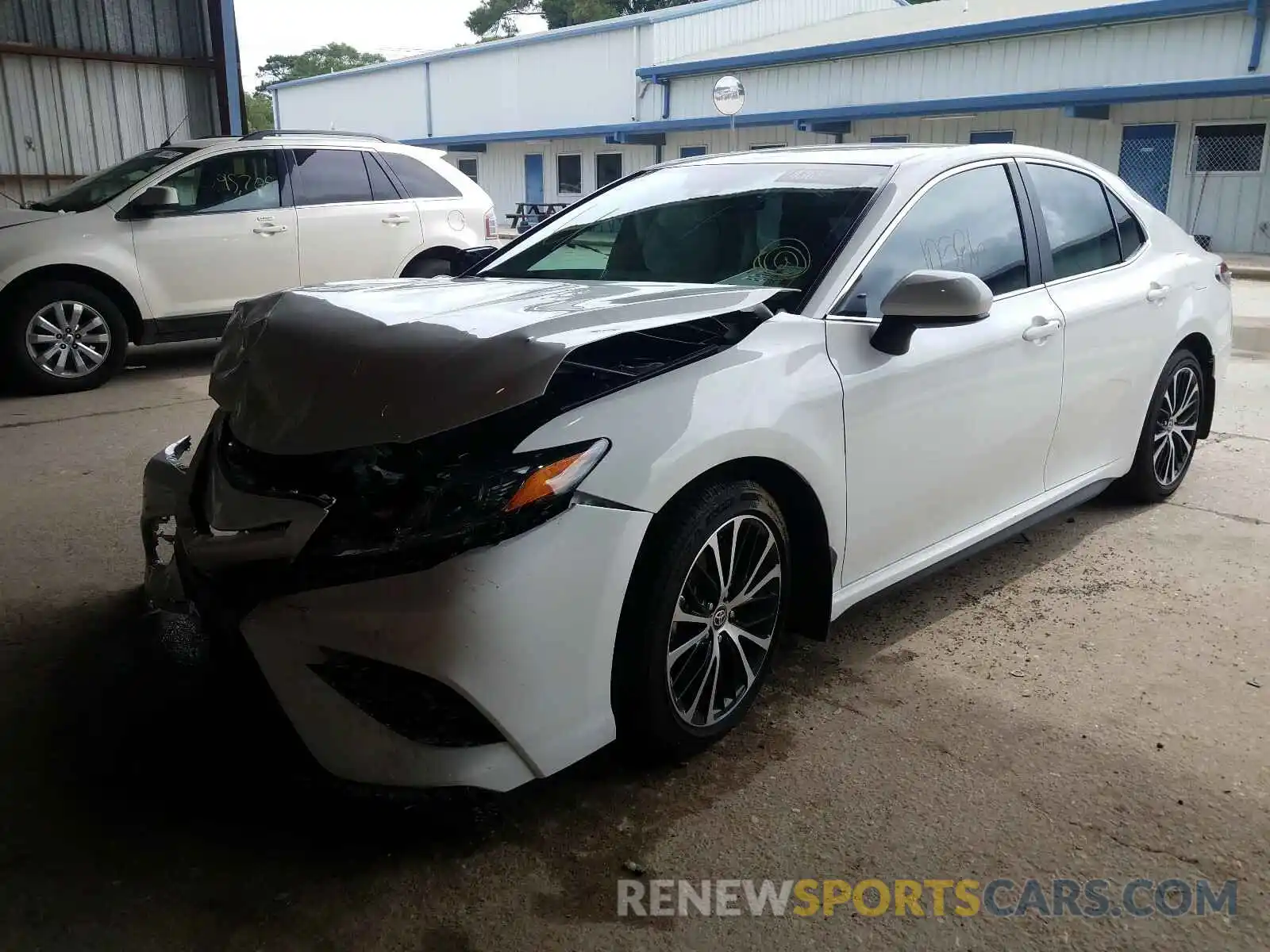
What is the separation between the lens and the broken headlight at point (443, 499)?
228 centimetres

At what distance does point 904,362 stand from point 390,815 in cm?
194

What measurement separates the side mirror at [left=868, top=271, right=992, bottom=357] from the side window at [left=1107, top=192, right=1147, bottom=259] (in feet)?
5.83

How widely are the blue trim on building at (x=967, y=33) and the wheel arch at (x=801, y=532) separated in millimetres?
→ 19848

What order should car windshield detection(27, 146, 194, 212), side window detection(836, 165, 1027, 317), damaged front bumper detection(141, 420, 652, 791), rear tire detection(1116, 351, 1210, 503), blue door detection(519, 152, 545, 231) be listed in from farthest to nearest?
blue door detection(519, 152, 545, 231) → car windshield detection(27, 146, 194, 212) → rear tire detection(1116, 351, 1210, 503) → side window detection(836, 165, 1027, 317) → damaged front bumper detection(141, 420, 652, 791)

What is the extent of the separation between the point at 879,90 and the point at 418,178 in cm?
1738

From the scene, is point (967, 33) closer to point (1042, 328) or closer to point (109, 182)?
point (109, 182)

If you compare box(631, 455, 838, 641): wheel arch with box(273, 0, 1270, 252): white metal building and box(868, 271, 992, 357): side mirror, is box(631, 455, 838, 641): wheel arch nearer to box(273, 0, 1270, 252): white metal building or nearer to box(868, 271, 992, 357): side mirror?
box(868, 271, 992, 357): side mirror

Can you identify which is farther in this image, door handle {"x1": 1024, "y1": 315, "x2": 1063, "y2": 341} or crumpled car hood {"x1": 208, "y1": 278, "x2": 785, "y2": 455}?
door handle {"x1": 1024, "y1": 315, "x2": 1063, "y2": 341}

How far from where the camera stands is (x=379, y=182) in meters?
9.11

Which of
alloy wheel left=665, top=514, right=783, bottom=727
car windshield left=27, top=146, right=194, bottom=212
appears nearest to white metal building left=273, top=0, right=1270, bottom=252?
car windshield left=27, top=146, right=194, bottom=212

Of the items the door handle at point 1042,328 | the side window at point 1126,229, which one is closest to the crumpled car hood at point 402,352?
Result: the door handle at point 1042,328

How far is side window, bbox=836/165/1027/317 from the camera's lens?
127 inches

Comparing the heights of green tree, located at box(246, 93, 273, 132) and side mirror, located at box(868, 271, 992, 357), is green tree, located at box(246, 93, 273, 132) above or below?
above

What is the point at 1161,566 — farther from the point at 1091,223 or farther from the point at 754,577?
the point at 754,577
